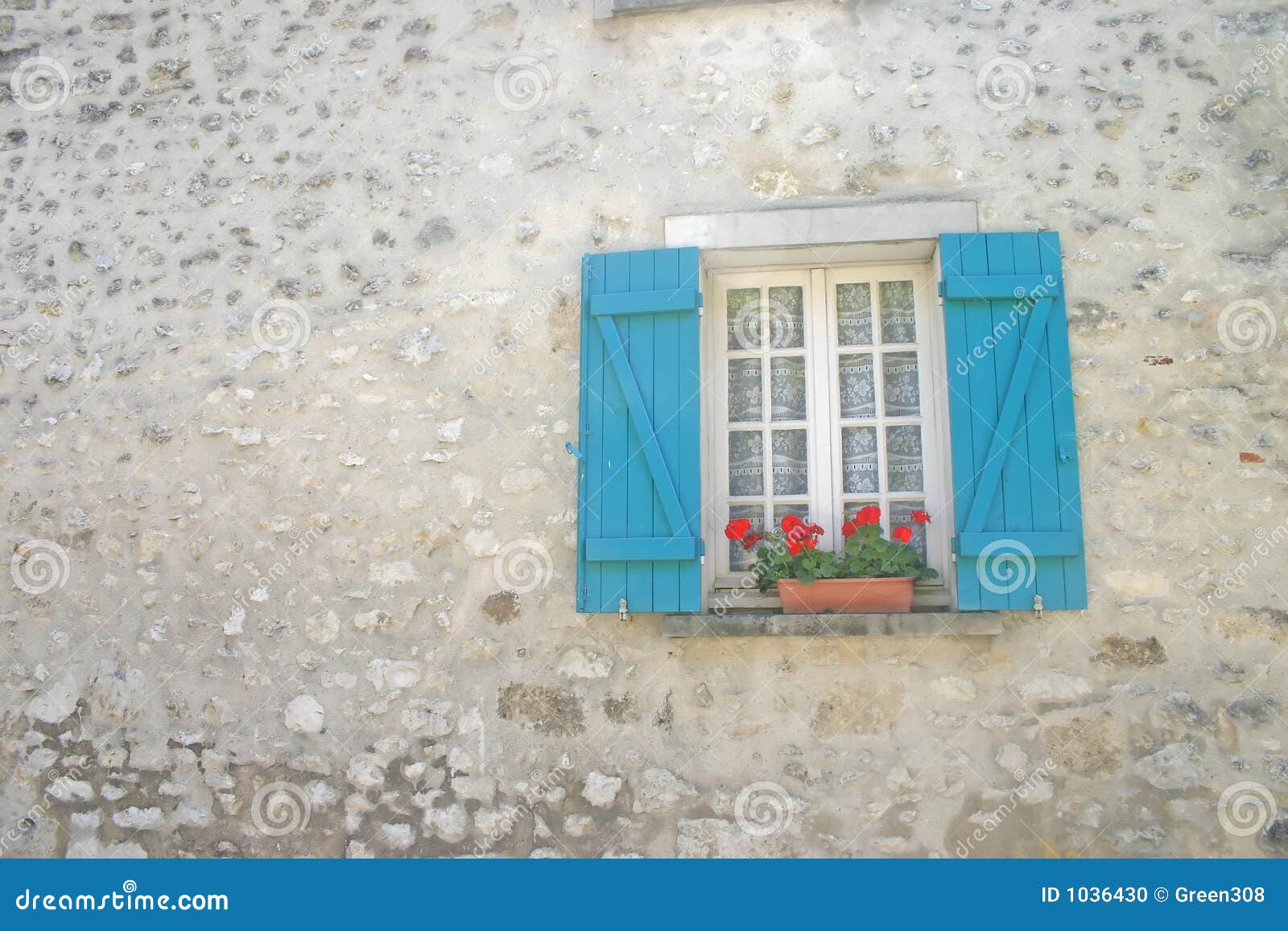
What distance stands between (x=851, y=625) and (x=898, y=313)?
50.2 inches

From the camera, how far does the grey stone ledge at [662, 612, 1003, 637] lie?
Answer: 12.1 ft

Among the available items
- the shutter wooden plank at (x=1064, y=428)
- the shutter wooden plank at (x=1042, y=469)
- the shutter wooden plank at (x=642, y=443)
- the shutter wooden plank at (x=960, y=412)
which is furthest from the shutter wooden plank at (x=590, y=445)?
the shutter wooden plank at (x=1064, y=428)

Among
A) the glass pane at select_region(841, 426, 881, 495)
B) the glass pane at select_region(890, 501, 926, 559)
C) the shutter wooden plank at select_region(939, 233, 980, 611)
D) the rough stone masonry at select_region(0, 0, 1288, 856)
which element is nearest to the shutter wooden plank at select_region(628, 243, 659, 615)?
the rough stone masonry at select_region(0, 0, 1288, 856)

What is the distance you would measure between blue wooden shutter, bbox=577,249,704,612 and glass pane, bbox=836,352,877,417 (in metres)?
0.60

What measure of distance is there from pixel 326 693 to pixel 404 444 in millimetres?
1002

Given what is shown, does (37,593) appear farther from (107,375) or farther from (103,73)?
(103,73)

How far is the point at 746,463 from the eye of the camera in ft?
13.7

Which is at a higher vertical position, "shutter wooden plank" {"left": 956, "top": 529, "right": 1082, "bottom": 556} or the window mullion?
the window mullion

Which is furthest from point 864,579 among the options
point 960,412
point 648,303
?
point 648,303

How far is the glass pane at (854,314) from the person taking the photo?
4.22 m

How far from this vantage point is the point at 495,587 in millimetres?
4117

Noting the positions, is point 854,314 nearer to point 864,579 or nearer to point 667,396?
point 667,396

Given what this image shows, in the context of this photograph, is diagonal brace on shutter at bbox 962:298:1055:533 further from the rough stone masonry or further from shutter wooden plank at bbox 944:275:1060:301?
the rough stone masonry

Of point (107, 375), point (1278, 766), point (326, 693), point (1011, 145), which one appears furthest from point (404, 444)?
point (1278, 766)
